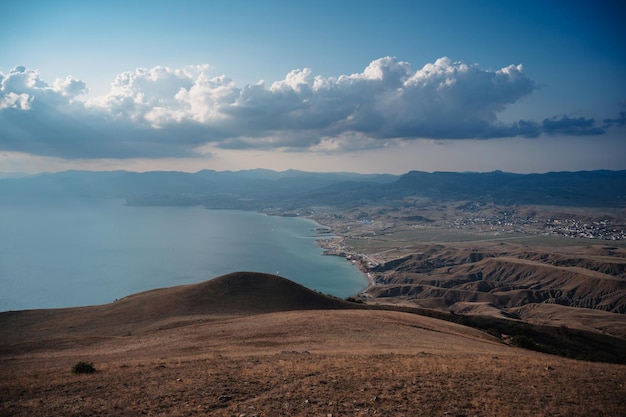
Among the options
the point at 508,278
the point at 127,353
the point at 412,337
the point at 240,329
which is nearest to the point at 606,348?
the point at 412,337

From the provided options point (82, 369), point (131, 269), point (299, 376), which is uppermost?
point (299, 376)

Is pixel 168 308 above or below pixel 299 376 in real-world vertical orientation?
below

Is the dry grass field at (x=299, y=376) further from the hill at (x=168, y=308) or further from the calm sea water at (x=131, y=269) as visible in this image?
the calm sea water at (x=131, y=269)

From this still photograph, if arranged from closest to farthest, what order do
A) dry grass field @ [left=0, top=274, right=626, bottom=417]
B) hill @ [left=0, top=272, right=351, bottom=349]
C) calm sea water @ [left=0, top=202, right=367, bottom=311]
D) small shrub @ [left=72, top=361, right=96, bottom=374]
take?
dry grass field @ [left=0, top=274, right=626, bottom=417] → small shrub @ [left=72, top=361, right=96, bottom=374] → hill @ [left=0, top=272, right=351, bottom=349] → calm sea water @ [left=0, top=202, right=367, bottom=311]

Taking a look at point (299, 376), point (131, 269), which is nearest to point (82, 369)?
point (299, 376)

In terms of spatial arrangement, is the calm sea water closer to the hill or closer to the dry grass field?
the hill

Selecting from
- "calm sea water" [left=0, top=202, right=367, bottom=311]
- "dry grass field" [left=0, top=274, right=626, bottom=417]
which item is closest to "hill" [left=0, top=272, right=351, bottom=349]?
"dry grass field" [left=0, top=274, right=626, bottom=417]

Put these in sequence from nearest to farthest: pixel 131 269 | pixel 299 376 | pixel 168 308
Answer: pixel 299 376
pixel 168 308
pixel 131 269

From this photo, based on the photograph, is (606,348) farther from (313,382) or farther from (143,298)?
(143,298)

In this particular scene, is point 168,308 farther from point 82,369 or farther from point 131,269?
point 131,269
